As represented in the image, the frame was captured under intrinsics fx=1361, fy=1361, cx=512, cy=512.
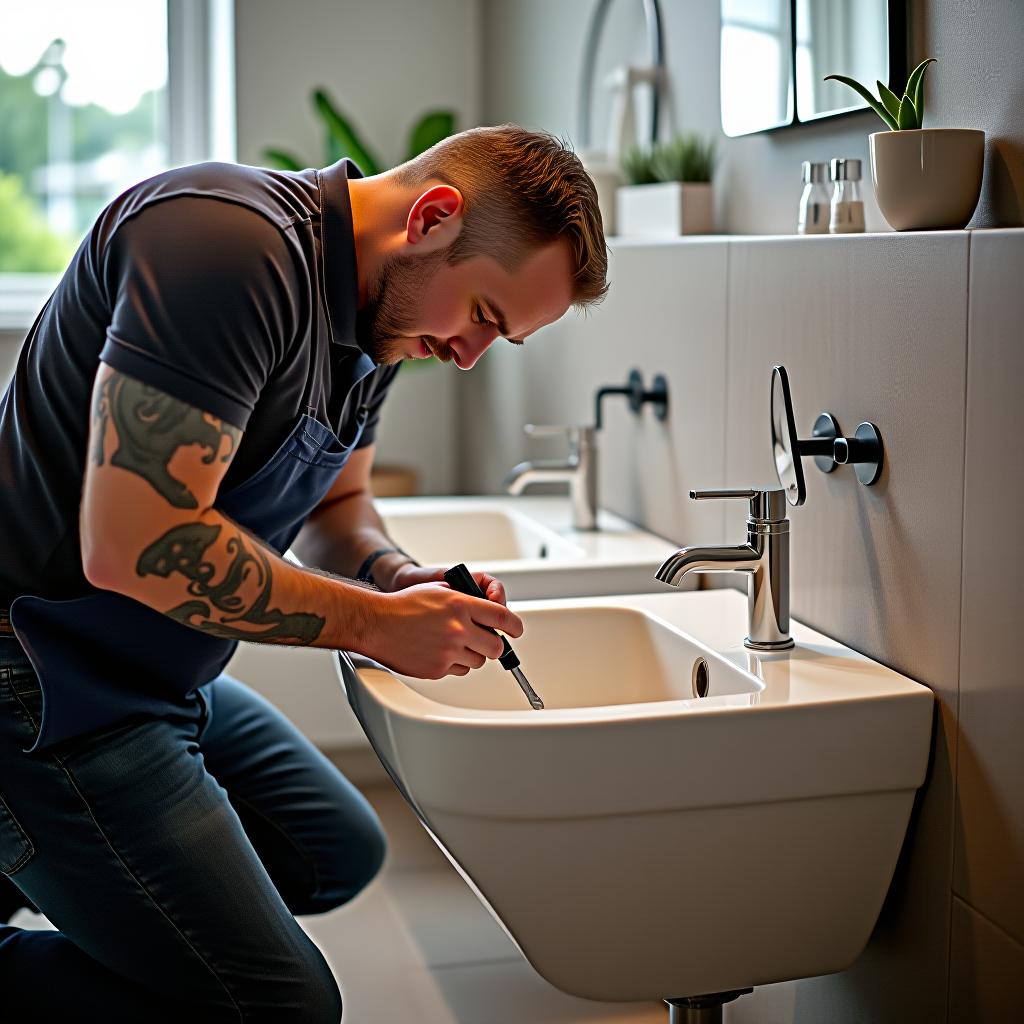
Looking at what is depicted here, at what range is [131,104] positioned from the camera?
3650 mm

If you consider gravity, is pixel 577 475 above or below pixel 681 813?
above

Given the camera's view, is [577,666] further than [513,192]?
Yes

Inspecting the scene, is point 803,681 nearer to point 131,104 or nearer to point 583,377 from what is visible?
point 583,377

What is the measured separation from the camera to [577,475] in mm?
2197

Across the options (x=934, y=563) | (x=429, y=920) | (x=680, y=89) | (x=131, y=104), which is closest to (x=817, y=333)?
(x=934, y=563)

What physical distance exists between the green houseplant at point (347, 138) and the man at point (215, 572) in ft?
6.32

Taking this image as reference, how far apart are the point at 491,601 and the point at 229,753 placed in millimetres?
424

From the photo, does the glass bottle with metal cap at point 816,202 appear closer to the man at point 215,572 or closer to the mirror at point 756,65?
the mirror at point 756,65

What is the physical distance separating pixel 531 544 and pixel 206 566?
1.12m

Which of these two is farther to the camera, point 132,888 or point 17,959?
point 17,959

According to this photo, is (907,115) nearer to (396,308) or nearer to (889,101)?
(889,101)

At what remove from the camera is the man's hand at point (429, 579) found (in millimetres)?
1455

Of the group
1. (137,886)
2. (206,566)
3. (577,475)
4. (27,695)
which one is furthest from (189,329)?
(577,475)

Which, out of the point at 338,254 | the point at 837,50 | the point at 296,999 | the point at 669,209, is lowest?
the point at 296,999
